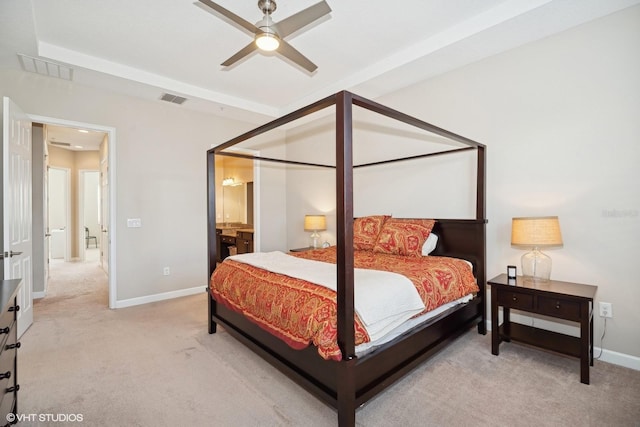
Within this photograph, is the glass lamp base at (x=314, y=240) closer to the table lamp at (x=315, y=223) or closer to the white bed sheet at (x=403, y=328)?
the table lamp at (x=315, y=223)

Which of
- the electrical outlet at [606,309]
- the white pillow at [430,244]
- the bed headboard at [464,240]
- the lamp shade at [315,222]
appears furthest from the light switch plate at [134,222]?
the electrical outlet at [606,309]

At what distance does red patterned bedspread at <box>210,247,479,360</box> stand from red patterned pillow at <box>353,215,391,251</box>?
311 mm

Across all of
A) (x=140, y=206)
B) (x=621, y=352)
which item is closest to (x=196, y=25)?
(x=140, y=206)

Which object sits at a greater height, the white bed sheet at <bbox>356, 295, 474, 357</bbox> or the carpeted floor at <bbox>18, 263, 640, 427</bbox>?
the white bed sheet at <bbox>356, 295, 474, 357</bbox>

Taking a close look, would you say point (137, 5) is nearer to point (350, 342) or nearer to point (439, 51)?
point (439, 51)

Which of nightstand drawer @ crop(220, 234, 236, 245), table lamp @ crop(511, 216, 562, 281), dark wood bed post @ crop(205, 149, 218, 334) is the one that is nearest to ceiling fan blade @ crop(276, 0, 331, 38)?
dark wood bed post @ crop(205, 149, 218, 334)

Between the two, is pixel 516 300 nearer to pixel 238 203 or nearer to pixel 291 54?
pixel 291 54

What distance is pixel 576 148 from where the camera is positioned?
2.60 meters

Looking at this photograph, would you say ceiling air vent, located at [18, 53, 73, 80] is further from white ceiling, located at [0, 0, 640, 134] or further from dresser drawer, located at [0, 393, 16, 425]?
dresser drawer, located at [0, 393, 16, 425]

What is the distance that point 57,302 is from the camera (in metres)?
4.14

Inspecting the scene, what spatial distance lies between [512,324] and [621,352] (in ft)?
2.42

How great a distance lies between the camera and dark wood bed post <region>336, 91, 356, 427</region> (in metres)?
1.64

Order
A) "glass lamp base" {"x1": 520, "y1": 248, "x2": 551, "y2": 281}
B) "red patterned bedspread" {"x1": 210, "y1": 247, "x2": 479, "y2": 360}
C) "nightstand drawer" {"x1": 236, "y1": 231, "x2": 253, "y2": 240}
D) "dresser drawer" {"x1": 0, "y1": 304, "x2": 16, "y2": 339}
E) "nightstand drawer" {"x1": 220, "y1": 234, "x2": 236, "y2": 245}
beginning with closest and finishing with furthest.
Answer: "dresser drawer" {"x1": 0, "y1": 304, "x2": 16, "y2": 339} < "red patterned bedspread" {"x1": 210, "y1": 247, "x2": 479, "y2": 360} < "glass lamp base" {"x1": 520, "y1": 248, "x2": 551, "y2": 281} < "nightstand drawer" {"x1": 236, "y1": 231, "x2": 253, "y2": 240} < "nightstand drawer" {"x1": 220, "y1": 234, "x2": 236, "y2": 245}

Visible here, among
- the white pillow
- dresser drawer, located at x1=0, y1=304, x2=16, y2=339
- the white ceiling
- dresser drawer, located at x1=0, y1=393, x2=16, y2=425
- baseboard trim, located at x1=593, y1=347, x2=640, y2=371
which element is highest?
the white ceiling
